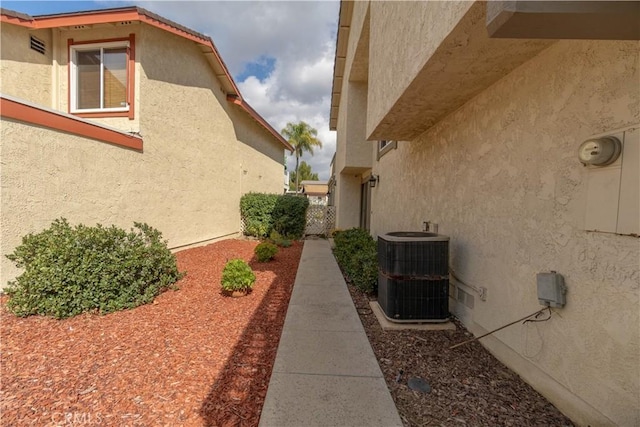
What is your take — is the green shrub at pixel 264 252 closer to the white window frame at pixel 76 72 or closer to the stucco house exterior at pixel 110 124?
the stucco house exterior at pixel 110 124

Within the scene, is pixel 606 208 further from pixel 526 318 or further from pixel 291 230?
pixel 291 230

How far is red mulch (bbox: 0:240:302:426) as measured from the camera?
2.37 meters

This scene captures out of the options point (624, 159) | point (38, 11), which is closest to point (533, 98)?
point (624, 159)

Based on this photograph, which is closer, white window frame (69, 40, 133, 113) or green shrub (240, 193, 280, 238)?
white window frame (69, 40, 133, 113)

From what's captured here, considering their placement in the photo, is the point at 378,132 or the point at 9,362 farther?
the point at 378,132

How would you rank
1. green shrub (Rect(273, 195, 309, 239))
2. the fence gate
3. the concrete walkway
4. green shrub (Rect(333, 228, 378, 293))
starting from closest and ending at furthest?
the concrete walkway, green shrub (Rect(333, 228, 378, 293)), green shrub (Rect(273, 195, 309, 239)), the fence gate

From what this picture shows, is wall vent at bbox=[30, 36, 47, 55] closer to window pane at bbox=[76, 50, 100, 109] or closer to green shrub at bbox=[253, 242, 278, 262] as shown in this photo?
window pane at bbox=[76, 50, 100, 109]

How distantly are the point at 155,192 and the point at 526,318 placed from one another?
8.36 meters

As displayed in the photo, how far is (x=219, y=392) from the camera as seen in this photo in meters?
2.63

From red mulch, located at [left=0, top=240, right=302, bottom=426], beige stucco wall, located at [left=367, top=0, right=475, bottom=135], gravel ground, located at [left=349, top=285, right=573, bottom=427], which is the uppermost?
beige stucco wall, located at [left=367, top=0, right=475, bottom=135]

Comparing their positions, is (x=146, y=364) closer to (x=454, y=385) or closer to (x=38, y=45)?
(x=454, y=385)

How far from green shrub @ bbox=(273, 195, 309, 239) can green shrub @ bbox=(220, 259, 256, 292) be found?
27.2 ft

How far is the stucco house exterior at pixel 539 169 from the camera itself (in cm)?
190

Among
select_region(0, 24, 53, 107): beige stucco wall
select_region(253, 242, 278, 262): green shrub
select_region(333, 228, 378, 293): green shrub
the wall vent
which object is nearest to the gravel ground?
select_region(333, 228, 378, 293): green shrub
